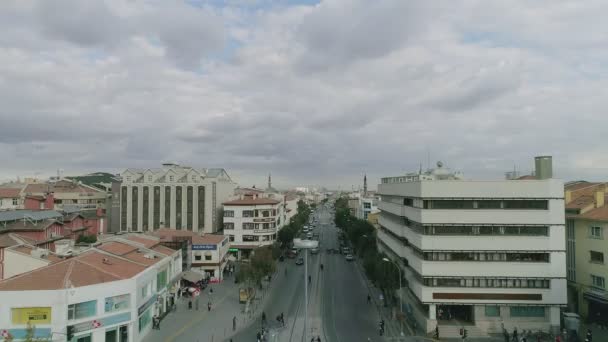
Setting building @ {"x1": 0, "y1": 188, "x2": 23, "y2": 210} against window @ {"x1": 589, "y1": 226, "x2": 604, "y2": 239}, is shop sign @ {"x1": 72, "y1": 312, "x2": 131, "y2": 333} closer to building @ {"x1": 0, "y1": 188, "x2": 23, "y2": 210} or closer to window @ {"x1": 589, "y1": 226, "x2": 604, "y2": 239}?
window @ {"x1": 589, "y1": 226, "x2": 604, "y2": 239}

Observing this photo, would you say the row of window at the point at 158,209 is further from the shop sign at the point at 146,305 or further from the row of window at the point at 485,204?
the row of window at the point at 485,204

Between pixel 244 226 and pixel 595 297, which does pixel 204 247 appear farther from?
pixel 595 297

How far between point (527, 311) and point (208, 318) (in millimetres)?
28366

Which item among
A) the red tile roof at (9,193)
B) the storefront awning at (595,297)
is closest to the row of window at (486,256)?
the storefront awning at (595,297)

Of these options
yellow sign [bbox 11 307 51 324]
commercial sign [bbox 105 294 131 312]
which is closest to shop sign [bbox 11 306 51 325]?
yellow sign [bbox 11 307 51 324]

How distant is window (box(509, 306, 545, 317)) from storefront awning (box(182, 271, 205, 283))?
33704 millimetres

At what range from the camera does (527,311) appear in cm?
3628

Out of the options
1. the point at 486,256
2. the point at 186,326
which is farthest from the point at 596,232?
the point at 186,326

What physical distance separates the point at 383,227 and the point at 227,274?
79.5 feet

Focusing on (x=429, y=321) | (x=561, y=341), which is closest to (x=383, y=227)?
(x=429, y=321)

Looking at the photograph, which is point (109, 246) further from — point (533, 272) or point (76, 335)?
point (533, 272)

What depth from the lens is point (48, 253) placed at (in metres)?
37.6

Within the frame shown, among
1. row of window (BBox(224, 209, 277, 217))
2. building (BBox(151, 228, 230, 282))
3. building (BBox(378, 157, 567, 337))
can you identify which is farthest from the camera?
row of window (BBox(224, 209, 277, 217))

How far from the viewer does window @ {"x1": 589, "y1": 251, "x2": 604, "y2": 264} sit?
37709 mm
